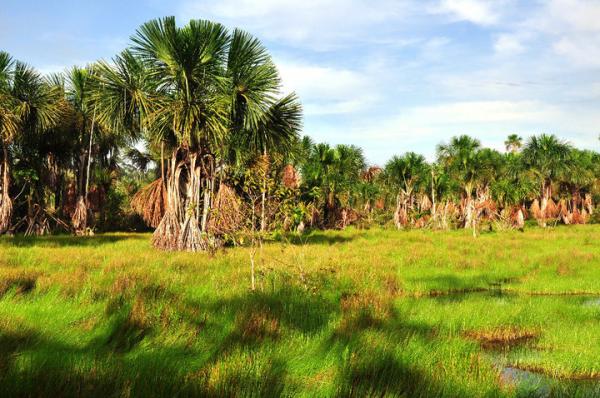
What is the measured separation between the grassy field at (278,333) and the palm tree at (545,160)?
43.6 metres

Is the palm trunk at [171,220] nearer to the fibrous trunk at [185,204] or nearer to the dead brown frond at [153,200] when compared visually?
the fibrous trunk at [185,204]

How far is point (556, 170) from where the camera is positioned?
53.4 metres

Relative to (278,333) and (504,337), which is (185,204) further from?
(504,337)

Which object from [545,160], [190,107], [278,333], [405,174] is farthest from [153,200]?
[545,160]

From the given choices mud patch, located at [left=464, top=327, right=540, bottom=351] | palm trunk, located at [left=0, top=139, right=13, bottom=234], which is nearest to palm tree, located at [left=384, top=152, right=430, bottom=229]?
palm trunk, located at [left=0, top=139, right=13, bottom=234]

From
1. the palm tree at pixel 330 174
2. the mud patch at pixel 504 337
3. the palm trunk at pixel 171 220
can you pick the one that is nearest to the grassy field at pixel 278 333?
the mud patch at pixel 504 337

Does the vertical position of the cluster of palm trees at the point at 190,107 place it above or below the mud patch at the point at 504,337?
above

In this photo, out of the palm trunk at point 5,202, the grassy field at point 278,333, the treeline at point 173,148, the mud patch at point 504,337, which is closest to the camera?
the grassy field at point 278,333

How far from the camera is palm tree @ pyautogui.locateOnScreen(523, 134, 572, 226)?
5312 centimetres

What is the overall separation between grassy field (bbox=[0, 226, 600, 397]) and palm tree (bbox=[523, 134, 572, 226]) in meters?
43.6

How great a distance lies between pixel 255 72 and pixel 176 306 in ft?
43.7

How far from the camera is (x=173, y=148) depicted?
20938mm

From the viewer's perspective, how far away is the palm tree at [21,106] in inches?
923

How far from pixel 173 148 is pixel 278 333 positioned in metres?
15.3
